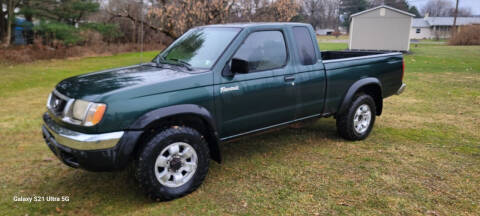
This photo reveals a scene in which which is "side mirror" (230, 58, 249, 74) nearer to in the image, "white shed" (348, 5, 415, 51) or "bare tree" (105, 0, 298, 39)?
"bare tree" (105, 0, 298, 39)

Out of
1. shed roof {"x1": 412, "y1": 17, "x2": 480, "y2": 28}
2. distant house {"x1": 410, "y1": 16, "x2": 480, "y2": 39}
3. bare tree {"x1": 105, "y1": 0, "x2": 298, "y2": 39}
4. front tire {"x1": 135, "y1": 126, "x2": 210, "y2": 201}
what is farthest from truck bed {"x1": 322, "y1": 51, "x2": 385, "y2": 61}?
shed roof {"x1": 412, "y1": 17, "x2": 480, "y2": 28}

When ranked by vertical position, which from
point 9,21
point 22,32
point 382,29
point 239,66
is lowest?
point 239,66

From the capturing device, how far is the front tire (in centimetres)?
355

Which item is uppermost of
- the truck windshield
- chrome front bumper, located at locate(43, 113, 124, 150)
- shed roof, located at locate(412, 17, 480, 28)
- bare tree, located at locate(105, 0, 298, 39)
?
shed roof, located at locate(412, 17, 480, 28)

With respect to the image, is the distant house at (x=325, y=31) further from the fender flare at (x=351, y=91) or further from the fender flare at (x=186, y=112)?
the fender flare at (x=186, y=112)

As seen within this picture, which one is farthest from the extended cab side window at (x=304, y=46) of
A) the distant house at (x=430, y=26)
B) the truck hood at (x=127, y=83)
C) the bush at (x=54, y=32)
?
the distant house at (x=430, y=26)

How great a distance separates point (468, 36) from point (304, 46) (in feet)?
132

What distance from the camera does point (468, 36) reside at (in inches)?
1475

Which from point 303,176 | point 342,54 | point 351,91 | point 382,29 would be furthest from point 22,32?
point 382,29

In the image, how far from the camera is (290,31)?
478 cm

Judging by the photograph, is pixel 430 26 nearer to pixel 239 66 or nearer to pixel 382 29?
pixel 382 29

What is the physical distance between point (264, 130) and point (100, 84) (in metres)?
2.02

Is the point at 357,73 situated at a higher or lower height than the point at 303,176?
higher

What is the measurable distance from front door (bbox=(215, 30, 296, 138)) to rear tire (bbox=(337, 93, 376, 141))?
1.18m
